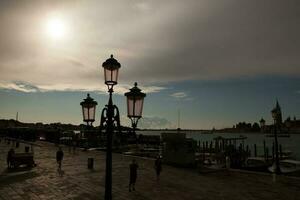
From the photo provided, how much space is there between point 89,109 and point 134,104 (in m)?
2.19

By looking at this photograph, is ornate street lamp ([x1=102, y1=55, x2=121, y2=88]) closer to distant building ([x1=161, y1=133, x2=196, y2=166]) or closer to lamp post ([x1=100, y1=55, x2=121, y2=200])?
lamp post ([x1=100, y1=55, x2=121, y2=200])

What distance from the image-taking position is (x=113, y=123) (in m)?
9.38

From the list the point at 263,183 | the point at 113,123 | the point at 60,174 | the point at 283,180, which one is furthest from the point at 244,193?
the point at 60,174

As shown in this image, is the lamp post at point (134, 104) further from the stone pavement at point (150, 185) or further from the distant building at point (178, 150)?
the distant building at point (178, 150)

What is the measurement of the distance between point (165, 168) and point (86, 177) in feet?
20.4

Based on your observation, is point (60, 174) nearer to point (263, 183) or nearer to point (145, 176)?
point (145, 176)

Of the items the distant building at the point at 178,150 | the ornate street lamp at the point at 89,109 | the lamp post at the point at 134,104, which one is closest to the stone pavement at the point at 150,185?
the distant building at the point at 178,150

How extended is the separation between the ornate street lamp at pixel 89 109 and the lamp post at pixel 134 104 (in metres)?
1.99

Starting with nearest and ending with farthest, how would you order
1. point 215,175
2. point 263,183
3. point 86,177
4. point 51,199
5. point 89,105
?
point 89,105 < point 51,199 < point 263,183 < point 86,177 < point 215,175

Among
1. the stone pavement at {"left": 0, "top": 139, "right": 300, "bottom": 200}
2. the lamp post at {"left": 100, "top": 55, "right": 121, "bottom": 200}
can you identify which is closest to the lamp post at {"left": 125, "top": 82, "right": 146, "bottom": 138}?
the lamp post at {"left": 100, "top": 55, "right": 121, "bottom": 200}

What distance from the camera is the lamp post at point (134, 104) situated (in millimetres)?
8891

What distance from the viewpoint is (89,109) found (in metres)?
10.5

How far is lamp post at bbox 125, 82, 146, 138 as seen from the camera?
8891 mm

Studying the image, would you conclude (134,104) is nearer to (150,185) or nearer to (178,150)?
(150,185)
